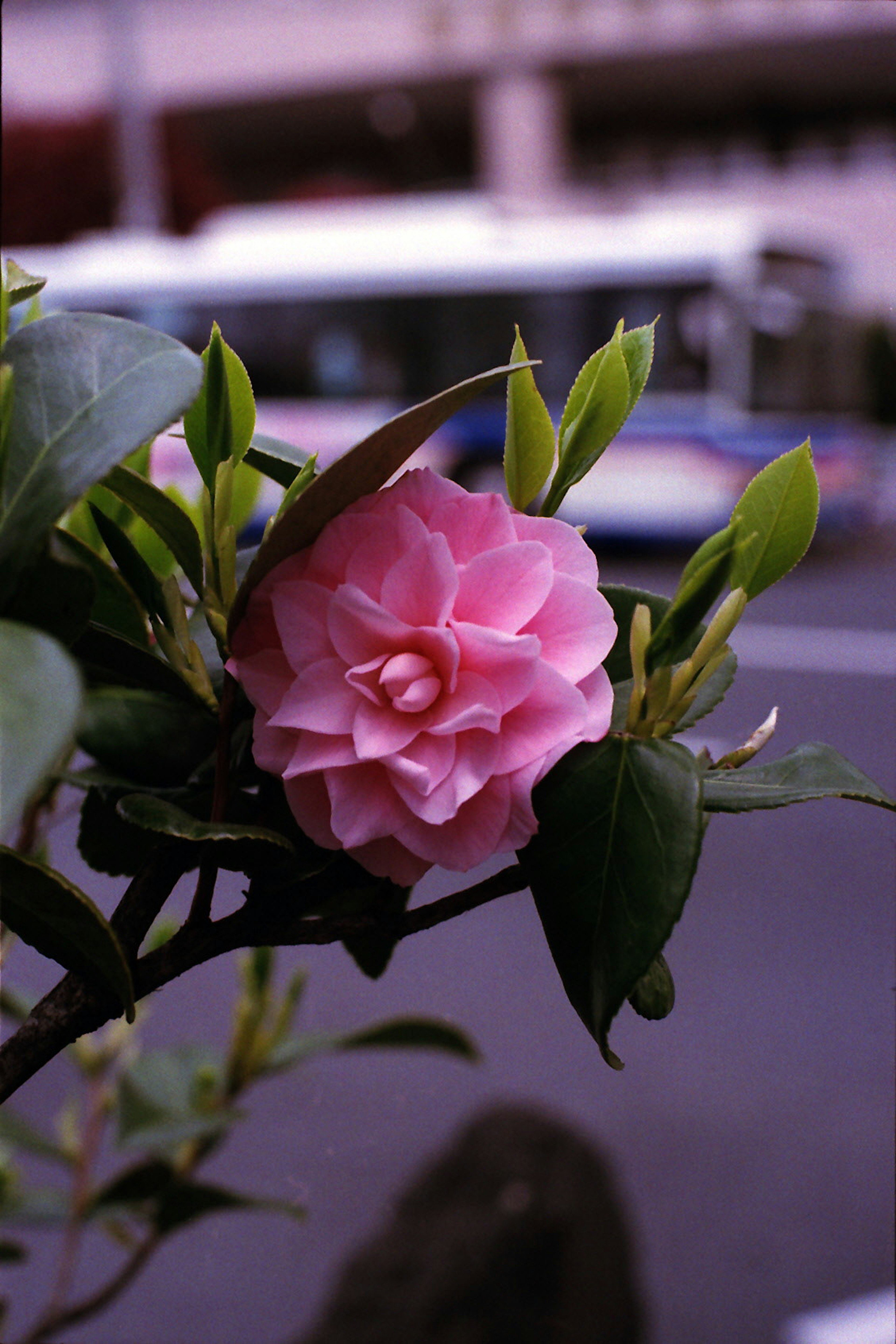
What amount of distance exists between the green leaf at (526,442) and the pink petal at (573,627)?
0.20 ft

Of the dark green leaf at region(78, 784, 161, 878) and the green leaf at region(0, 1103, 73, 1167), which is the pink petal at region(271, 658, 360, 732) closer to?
the dark green leaf at region(78, 784, 161, 878)

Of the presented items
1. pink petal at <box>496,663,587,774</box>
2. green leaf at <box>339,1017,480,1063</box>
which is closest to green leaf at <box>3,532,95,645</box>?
pink petal at <box>496,663,587,774</box>

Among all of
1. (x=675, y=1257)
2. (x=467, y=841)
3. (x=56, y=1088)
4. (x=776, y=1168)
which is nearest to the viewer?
(x=467, y=841)

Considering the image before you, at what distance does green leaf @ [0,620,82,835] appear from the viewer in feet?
0.65

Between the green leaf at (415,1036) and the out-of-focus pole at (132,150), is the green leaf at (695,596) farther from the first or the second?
the out-of-focus pole at (132,150)

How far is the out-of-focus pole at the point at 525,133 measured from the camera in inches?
482

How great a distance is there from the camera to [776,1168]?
1.77 m

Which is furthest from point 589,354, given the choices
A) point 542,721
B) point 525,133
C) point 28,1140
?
point 525,133

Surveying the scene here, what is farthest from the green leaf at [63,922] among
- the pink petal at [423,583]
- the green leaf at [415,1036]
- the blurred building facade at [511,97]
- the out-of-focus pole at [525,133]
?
the out-of-focus pole at [525,133]

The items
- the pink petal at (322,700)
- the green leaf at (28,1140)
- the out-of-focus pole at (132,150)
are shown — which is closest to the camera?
the pink petal at (322,700)

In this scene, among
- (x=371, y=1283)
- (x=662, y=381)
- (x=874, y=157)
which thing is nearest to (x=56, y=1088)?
(x=371, y=1283)

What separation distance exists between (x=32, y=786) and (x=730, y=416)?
6097mm

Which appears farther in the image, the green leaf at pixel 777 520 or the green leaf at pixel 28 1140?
the green leaf at pixel 28 1140

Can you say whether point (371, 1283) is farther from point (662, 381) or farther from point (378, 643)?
point (662, 381)
